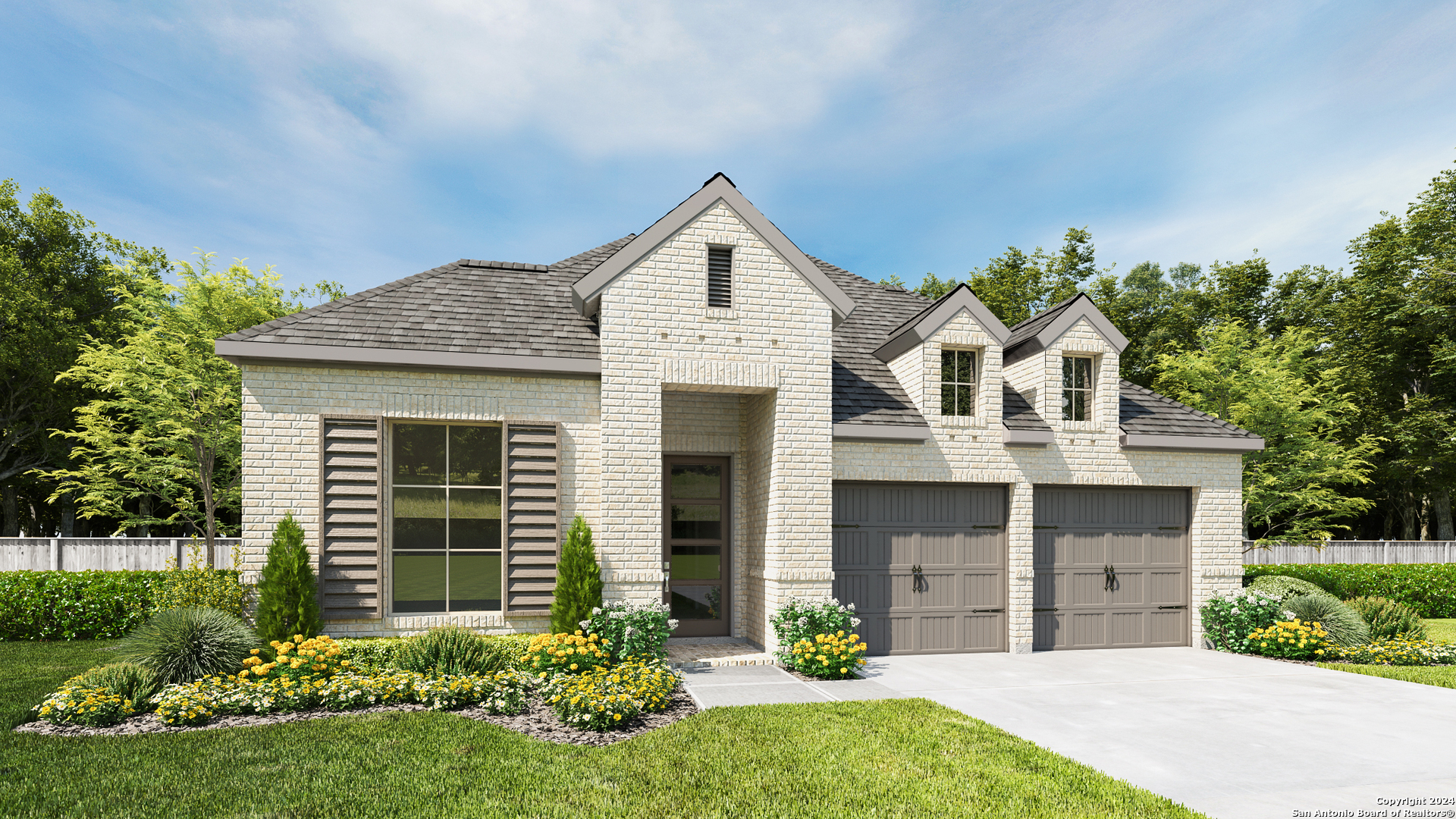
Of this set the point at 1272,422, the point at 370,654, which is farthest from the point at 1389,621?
the point at 370,654

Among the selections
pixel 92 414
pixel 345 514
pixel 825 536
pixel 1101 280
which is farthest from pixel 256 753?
pixel 1101 280

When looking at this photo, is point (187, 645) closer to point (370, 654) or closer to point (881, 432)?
point (370, 654)

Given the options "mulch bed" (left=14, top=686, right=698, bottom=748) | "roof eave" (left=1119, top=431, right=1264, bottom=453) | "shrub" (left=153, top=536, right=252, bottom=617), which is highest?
"roof eave" (left=1119, top=431, right=1264, bottom=453)

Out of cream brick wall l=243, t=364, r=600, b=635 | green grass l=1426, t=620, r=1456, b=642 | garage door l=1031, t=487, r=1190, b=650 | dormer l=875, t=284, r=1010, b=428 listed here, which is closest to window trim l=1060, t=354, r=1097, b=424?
garage door l=1031, t=487, r=1190, b=650

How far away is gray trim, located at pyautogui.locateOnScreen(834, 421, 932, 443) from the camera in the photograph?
11.0m

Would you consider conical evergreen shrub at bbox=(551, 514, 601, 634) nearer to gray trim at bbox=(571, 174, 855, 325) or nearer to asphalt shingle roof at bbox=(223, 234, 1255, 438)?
asphalt shingle roof at bbox=(223, 234, 1255, 438)

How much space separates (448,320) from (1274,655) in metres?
13.7

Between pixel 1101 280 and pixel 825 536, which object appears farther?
pixel 1101 280

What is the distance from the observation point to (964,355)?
481 inches

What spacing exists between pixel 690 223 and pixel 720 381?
234cm

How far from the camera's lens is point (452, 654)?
8516 mm

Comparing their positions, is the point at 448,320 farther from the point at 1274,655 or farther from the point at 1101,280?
the point at 1101,280

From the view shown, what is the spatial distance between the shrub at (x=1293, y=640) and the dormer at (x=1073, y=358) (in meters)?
3.85

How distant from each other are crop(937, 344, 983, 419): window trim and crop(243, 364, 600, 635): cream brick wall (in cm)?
565
